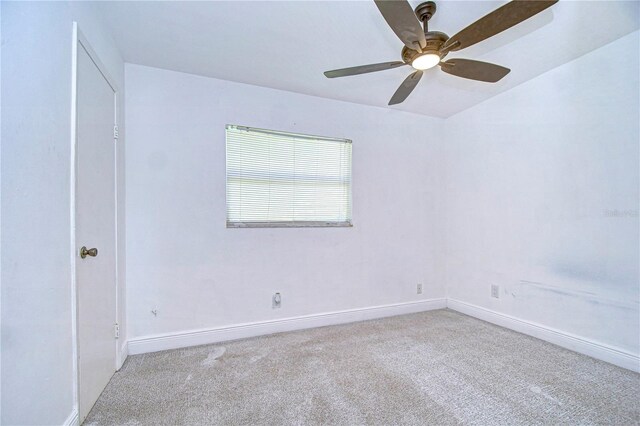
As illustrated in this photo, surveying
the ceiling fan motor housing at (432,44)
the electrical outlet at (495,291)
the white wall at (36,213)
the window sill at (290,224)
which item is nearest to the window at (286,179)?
the window sill at (290,224)

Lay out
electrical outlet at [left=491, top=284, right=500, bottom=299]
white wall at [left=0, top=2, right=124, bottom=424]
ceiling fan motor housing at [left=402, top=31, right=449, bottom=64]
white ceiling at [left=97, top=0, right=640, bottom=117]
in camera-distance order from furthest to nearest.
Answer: electrical outlet at [left=491, top=284, right=500, bottom=299], white ceiling at [left=97, top=0, right=640, bottom=117], ceiling fan motor housing at [left=402, top=31, right=449, bottom=64], white wall at [left=0, top=2, right=124, bottom=424]

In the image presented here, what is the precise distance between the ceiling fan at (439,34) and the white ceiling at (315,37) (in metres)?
0.32

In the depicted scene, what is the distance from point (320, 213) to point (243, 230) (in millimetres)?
823

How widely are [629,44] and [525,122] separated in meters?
0.82

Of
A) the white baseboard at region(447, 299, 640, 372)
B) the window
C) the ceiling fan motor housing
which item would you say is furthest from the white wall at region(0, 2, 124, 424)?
the white baseboard at region(447, 299, 640, 372)

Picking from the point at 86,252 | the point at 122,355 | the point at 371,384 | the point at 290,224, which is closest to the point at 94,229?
the point at 86,252

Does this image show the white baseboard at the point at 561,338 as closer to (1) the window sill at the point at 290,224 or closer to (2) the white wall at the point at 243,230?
(2) the white wall at the point at 243,230

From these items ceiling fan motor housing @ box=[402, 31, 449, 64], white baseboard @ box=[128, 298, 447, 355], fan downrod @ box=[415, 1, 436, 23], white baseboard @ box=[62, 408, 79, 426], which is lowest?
white baseboard @ box=[128, 298, 447, 355]

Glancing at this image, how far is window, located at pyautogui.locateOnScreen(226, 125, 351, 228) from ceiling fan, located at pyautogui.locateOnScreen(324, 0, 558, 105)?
3.87 feet

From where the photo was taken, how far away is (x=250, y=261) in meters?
2.74

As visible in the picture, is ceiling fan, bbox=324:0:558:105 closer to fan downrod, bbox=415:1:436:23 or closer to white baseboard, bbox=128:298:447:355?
fan downrod, bbox=415:1:436:23

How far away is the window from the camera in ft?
8.93

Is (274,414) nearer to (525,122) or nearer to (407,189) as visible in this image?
(407,189)

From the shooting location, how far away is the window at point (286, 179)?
272cm
